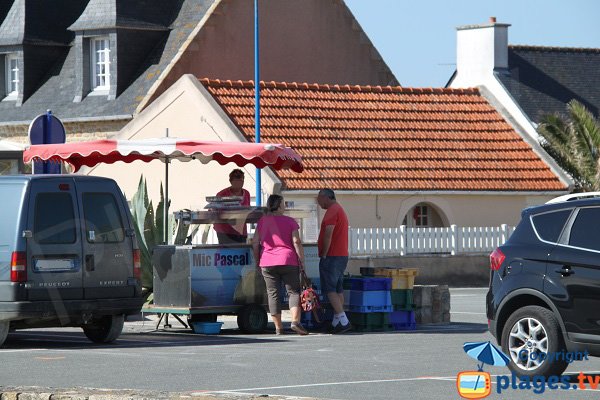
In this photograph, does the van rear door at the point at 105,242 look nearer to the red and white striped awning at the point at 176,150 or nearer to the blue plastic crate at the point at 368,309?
the red and white striped awning at the point at 176,150

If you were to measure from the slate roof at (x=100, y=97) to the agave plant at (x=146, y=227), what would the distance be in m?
18.9

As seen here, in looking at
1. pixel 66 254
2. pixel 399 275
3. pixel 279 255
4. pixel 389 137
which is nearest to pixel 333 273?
pixel 279 255

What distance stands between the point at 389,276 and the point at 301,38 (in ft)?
88.4

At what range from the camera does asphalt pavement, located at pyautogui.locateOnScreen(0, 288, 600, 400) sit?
1409 centimetres

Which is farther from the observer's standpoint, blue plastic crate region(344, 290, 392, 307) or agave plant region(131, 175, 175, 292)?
agave plant region(131, 175, 175, 292)

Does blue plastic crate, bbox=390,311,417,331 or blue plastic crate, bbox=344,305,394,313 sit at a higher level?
blue plastic crate, bbox=344,305,394,313

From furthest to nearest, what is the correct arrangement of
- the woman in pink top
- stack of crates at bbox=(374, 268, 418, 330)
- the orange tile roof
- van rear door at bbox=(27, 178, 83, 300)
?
the orange tile roof
stack of crates at bbox=(374, 268, 418, 330)
the woman in pink top
van rear door at bbox=(27, 178, 83, 300)

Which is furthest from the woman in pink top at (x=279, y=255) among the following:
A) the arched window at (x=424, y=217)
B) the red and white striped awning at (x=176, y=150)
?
the arched window at (x=424, y=217)

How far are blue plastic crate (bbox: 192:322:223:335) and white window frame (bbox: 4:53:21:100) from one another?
92.7 feet

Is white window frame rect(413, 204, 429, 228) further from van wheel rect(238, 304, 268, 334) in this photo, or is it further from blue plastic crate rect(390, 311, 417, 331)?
van wheel rect(238, 304, 268, 334)

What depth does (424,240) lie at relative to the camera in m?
38.4

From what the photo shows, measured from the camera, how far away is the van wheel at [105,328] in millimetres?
19906

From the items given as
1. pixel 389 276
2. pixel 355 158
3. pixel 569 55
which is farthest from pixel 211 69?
pixel 389 276

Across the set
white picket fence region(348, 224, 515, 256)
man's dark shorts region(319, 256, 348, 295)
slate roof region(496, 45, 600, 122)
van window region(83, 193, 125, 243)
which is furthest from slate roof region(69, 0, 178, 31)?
van window region(83, 193, 125, 243)
